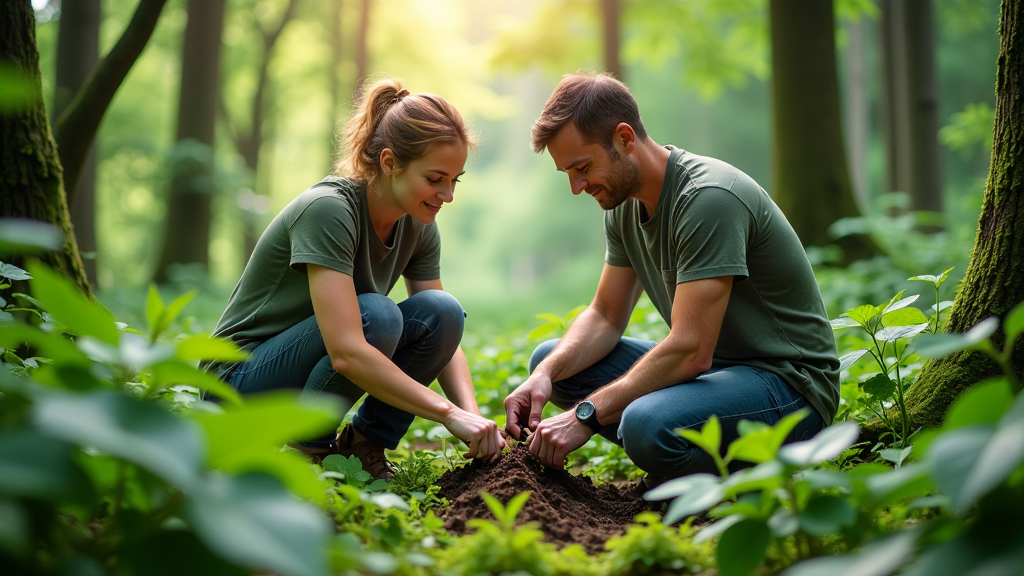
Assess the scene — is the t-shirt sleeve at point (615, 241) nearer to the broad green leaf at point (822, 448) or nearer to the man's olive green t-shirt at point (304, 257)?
the man's olive green t-shirt at point (304, 257)

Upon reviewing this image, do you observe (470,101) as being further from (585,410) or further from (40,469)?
(40,469)

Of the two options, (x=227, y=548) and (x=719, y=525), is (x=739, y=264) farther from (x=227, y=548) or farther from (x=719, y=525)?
(x=227, y=548)

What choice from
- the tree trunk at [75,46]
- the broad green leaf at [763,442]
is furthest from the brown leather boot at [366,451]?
the tree trunk at [75,46]

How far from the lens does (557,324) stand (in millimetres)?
3445

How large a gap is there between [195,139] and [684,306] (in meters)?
9.24

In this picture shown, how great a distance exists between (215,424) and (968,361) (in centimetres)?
238

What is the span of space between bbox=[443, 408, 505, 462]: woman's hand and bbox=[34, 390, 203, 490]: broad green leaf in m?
1.41

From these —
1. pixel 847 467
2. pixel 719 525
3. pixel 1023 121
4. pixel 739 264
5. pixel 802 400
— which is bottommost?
pixel 847 467

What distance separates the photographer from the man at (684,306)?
7.95 ft

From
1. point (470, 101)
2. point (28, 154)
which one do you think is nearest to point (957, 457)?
point (28, 154)

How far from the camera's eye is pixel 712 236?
8.00 feet

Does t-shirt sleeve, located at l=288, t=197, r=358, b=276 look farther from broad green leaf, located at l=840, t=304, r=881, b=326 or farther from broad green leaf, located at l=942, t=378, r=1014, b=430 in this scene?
broad green leaf, located at l=942, t=378, r=1014, b=430

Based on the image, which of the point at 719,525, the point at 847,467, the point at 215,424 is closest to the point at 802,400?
the point at 847,467

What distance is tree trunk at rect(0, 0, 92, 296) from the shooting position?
2.84 m
